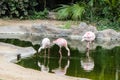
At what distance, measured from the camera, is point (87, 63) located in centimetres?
1129

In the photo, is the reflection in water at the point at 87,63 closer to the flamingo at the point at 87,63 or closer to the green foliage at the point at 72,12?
the flamingo at the point at 87,63

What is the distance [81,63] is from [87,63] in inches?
6.0

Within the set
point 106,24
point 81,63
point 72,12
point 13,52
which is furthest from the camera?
point 72,12

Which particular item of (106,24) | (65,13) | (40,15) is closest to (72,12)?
(65,13)

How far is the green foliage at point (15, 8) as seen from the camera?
18.2 metres

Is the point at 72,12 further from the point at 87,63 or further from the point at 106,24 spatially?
the point at 87,63

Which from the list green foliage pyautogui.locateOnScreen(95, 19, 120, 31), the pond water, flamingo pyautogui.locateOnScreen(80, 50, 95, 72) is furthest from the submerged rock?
green foliage pyautogui.locateOnScreen(95, 19, 120, 31)

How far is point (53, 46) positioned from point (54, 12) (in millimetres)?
6087

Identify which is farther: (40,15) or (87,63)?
(40,15)

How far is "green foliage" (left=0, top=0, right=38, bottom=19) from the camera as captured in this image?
1823 cm

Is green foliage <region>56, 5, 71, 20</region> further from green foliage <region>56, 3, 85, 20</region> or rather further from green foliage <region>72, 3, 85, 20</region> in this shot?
green foliage <region>72, 3, 85, 20</region>

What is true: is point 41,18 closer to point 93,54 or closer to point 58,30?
point 58,30

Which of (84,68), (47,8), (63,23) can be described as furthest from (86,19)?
(84,68)

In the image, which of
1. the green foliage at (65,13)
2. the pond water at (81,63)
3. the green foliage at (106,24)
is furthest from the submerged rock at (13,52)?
the green foliage at (65,13)
